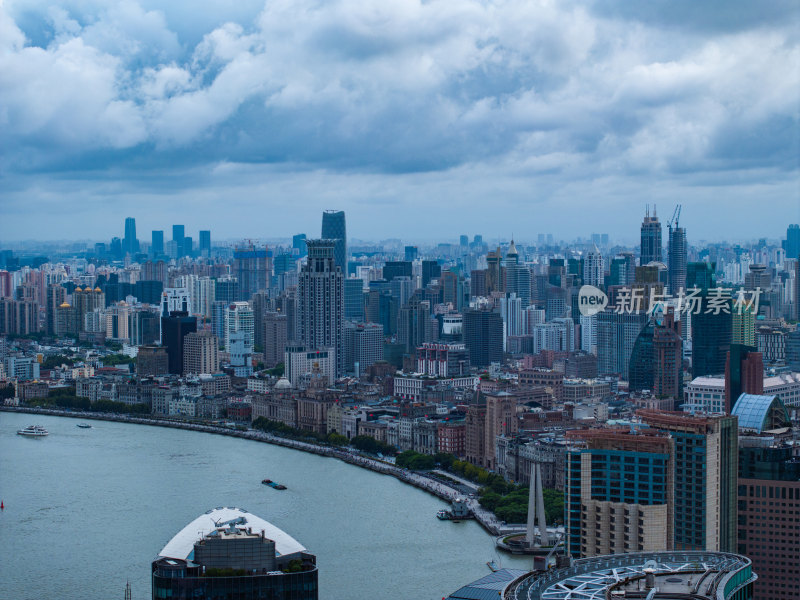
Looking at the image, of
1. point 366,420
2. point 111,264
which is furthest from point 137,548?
point 111,264

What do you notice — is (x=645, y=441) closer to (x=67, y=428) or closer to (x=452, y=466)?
(x=452, y=466)

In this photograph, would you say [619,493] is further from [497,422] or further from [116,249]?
[116,249]

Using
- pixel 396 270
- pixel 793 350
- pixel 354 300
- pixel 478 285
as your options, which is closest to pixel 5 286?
pixel 396 270

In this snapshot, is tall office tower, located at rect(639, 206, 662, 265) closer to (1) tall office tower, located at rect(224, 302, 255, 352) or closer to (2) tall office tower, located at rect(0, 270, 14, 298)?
(1) tall office tower, located at rect(224, 302, 255, 352)

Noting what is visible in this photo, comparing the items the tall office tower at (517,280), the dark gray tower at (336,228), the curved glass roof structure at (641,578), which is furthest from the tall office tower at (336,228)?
the curved glass roof structure at (641,578)

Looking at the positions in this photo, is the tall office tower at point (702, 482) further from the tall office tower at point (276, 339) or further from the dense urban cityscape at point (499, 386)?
the tall office tower at point (276, 339)

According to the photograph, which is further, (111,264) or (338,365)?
(111,264)
